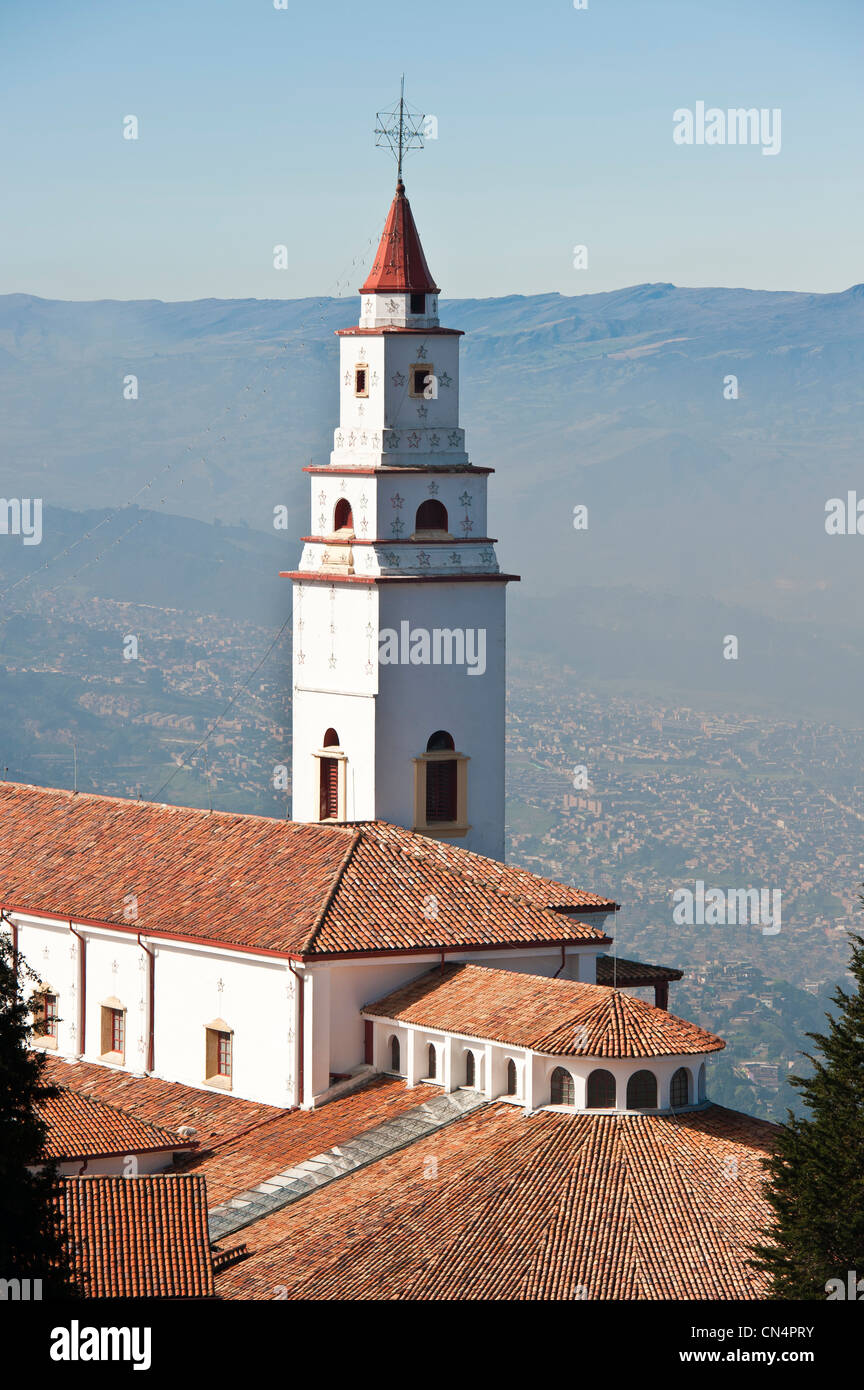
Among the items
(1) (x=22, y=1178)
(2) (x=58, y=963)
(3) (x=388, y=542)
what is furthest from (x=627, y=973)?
(1) (x=22, y=1178)

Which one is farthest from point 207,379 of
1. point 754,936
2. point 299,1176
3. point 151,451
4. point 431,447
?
point 299,1176

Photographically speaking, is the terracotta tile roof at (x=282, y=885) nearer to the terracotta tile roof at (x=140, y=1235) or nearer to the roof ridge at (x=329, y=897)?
the roof ridge at (x=329, y=897)

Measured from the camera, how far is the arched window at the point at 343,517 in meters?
50.1

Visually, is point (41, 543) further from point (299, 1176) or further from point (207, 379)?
point (299, 1176)

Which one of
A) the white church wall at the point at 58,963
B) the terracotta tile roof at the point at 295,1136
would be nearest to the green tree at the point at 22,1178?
the terracotta tile roof at the point at 295,1136

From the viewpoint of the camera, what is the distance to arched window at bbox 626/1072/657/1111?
38.8 metres

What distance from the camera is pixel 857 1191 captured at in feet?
106

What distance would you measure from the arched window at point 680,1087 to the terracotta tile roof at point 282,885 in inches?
199

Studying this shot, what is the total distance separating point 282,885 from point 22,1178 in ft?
54.1

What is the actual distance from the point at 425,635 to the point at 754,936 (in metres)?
128

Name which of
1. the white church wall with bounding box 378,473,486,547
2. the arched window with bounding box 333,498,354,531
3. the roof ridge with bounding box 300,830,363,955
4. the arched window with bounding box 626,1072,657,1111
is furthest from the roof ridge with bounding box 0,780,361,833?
the arched window with bounding box 626,1072,657,1111

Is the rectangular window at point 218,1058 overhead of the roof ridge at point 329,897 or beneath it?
beneath

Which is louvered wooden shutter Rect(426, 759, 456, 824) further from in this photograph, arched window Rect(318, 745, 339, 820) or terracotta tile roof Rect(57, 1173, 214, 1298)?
terracotta tile roof Rect(57, 1173, 214, 1298)

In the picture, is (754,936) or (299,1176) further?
(754,936)
